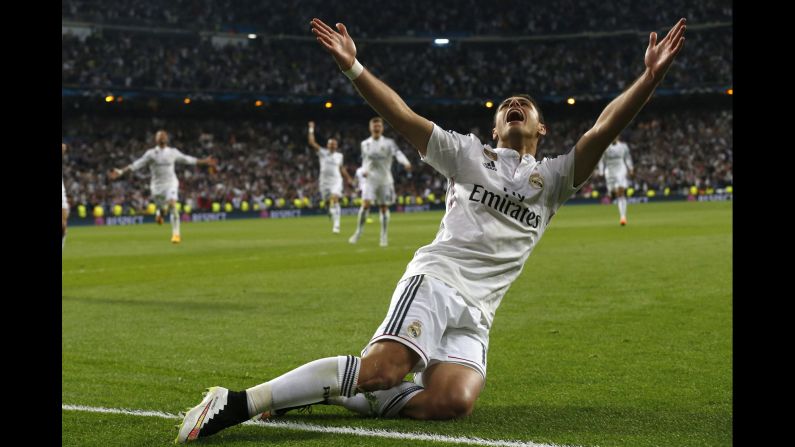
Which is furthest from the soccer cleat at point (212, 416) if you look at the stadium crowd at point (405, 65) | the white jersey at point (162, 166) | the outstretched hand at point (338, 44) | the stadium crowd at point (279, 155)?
the stadium crowd at point (405, 65)

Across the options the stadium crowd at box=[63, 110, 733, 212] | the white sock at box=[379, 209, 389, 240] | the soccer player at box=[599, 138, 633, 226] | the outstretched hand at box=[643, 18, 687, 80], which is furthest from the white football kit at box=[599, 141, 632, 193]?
the stadium crowd at box=[63, 110, 733, 212]

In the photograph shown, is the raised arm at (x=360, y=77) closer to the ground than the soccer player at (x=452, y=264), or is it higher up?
higher up

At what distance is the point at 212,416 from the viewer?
4148 millimetres

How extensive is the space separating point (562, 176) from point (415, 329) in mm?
1207

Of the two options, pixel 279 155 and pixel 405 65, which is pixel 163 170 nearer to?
pixel 279 155

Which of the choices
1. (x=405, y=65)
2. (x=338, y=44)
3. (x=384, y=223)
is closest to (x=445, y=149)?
(x=338, y=44)

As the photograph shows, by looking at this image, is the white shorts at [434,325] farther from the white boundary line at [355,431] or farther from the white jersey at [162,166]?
the white jersey at [162,166]

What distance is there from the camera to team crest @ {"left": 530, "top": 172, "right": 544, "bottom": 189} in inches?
193

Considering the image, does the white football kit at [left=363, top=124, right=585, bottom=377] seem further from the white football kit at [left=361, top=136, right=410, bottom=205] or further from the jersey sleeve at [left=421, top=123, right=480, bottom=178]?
the white football kit at [left=361, top=136, right=410, bottom=205]

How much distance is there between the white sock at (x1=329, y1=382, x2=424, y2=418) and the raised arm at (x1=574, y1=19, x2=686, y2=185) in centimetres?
156

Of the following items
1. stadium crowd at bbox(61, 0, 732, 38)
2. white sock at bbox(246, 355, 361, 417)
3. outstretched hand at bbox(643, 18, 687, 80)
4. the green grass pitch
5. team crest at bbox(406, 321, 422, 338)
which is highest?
stadium crowd at bbox(61, 0, 732, 38)

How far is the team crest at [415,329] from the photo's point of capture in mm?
4424
